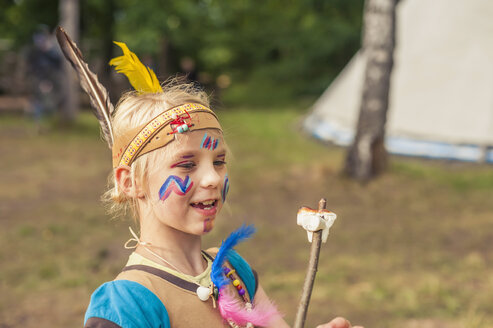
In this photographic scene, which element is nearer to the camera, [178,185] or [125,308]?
[125,308]

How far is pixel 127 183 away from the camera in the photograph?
183 centimetres

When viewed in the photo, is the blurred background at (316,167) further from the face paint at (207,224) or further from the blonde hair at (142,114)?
the face paint at (207,224)

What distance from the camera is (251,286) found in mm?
2027

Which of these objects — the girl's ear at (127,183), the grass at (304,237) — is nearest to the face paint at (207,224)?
the girl's ear at (127,183)

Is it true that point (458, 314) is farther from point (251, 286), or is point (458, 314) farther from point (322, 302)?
point (251, 286)

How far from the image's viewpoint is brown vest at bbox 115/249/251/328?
167 cm

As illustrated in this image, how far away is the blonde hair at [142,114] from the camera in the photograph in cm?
179

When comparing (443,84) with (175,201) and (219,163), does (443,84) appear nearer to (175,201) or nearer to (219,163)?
(219,163)

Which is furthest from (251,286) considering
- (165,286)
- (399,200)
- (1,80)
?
(1,80)

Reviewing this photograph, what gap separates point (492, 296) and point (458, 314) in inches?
21.1

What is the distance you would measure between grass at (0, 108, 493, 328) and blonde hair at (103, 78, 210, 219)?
3078 mm

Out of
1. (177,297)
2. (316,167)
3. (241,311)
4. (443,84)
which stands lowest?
(316,167)

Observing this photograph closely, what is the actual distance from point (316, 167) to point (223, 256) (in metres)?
7.57

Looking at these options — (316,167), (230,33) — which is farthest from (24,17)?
(316,167)
